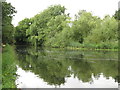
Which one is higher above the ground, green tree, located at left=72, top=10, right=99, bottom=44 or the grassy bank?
green tree, located at left=72, top=10, right=99, bottom=44

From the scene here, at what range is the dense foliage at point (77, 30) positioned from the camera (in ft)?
210

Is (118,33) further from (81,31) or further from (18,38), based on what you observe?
(18,38)

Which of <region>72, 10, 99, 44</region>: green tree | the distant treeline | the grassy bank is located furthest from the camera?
<region>72, 10, 99, 44</region>: green tree

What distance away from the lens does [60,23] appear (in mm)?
79062

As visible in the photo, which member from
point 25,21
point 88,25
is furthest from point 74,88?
point 25,21

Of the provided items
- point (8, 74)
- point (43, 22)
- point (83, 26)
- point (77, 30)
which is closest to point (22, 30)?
point (43, 22)

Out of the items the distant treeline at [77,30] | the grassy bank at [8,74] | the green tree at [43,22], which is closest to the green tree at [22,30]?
the green tree at [43,22]

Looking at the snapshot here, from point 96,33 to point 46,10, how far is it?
29115 millimetres

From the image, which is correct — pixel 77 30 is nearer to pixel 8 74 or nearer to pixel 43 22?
pixel 43 22

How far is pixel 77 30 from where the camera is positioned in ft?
237

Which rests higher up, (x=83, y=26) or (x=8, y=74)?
(x=83, y=26)

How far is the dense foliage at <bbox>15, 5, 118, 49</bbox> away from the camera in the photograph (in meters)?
64.1

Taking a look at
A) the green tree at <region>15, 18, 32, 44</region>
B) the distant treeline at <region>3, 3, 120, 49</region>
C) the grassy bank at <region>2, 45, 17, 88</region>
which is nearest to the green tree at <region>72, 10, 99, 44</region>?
the distant treeline at <region>3, 3, 120, 49</region>

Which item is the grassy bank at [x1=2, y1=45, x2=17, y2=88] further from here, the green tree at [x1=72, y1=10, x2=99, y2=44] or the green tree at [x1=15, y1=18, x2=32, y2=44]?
the green tree at [x1=15, y1=18, x2=32, y2=44]
